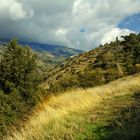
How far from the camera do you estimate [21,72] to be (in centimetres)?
2341

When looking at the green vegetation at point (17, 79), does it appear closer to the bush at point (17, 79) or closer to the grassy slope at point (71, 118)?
the bush at point (17, 79)

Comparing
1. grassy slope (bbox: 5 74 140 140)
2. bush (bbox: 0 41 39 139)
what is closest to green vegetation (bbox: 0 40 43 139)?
bush (bbox: 0 41 39 139)

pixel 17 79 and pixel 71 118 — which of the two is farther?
pixel 17 79

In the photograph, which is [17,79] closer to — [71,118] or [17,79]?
[17,79]

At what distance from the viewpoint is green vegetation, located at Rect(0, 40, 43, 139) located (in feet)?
69.6

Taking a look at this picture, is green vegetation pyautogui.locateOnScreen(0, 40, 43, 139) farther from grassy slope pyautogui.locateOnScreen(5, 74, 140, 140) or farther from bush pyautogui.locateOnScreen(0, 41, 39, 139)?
grassy slope pyautogui.locateOnScreen(5, 74, 140, 140)

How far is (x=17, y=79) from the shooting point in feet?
76.1

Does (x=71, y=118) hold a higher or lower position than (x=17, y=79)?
lower

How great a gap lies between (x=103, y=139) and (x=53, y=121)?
3.07m

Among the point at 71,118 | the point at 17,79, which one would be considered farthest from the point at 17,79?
the point at 71,118

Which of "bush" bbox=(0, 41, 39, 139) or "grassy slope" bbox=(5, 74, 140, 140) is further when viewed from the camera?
"bush" bbox=(0, 41, 39, 139)

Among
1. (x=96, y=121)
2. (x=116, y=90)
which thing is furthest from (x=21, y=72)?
(x=96, y=121)

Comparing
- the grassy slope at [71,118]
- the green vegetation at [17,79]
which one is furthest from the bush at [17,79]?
the grassy slope at [71,118]

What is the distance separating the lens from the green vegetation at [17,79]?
21219 millimetres
